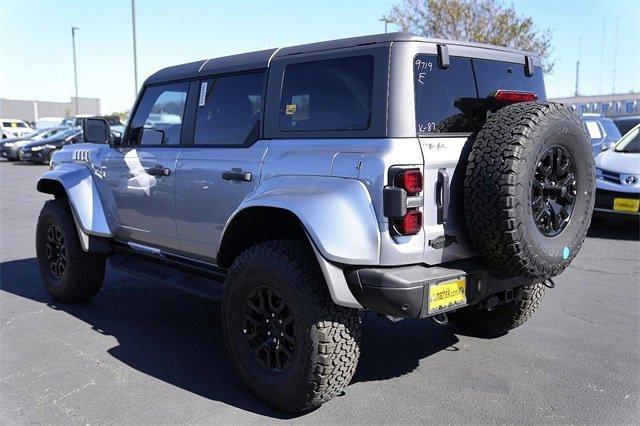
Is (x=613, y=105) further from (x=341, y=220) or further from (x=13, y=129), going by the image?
(x=341, y=220)

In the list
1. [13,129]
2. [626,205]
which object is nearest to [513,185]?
[626,205]

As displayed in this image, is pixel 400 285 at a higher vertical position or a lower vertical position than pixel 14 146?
lower

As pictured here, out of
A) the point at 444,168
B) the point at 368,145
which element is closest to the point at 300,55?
the point at 368,145

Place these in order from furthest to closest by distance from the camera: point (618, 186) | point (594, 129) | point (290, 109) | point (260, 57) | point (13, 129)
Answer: point (13, 129) < point (594, 129) < point (618, 186) < point (260, 57) < point (290, 109)

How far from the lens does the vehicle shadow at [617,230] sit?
27.7 feet

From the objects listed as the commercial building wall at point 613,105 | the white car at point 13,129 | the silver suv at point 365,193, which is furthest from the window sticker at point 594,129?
the white car at point 13,129

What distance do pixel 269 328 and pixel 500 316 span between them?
1.86m

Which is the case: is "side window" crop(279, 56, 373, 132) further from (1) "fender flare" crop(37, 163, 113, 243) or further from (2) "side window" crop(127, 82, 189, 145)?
(1) "fender flare" crop(37, 163, 113, 243)

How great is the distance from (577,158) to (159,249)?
305 centimetres

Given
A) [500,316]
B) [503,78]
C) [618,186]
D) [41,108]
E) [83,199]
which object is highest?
[41,108]

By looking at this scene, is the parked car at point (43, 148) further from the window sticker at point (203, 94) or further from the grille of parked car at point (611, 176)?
the window sticker at point (203, 94)

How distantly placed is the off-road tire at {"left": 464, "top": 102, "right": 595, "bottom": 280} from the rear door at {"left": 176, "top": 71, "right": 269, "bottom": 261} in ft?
4.27

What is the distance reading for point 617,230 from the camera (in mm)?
9047

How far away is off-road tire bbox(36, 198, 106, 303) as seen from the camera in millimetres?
5078
